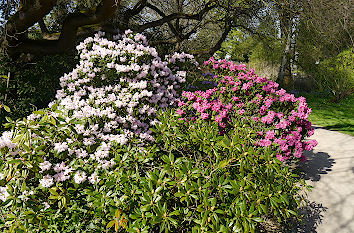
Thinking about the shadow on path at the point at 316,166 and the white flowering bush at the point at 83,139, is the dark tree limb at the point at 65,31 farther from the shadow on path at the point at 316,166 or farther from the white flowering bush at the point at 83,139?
the shadow on path at the point at 316,166

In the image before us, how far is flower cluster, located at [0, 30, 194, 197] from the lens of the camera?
7.89 ft

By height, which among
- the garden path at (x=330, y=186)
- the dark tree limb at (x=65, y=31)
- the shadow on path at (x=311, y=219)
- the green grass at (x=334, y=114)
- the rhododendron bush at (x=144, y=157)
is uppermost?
the dark tree limb at (x=65, y=31)

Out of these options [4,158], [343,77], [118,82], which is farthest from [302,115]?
[343,77]

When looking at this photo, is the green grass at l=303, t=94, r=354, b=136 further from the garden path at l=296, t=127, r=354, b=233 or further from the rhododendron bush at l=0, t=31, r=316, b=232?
the rhododendron bush at l=0, t=31, r=316, b=232

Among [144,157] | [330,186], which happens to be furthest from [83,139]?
[330,186]

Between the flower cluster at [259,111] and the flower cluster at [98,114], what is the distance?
0.60 meters

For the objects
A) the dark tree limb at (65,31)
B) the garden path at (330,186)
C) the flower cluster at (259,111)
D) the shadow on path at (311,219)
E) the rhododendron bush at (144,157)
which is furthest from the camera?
the dark tree limb at (65,31)

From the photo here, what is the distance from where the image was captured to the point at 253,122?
4.14 metres

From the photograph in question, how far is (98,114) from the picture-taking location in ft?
10.3

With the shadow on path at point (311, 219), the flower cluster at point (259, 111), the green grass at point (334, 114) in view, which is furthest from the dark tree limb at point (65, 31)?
the green grass at point (334, 114)

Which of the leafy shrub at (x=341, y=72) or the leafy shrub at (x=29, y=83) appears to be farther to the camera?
the leafy shrub at (x=341, y=72)

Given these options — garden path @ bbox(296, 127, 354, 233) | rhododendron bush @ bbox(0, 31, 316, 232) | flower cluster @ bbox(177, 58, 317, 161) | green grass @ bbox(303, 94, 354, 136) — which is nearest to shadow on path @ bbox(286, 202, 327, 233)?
garden path @ bbox(296, 127, 354, 233)

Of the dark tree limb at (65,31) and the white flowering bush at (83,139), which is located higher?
the dark tree limb at (65,31)

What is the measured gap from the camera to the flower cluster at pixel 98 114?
241 cm
